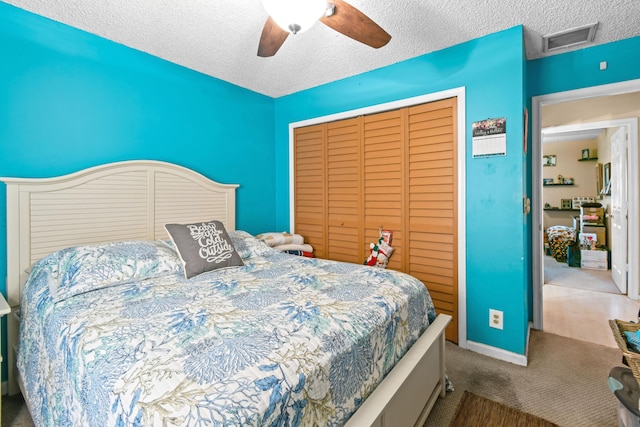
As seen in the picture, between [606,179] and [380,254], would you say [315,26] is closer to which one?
[380,254]

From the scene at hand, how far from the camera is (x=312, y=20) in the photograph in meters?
1.46

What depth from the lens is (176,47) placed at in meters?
2.45

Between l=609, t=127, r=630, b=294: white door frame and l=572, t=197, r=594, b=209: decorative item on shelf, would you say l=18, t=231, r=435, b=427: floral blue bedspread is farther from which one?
l=572, t=197, r=594, b=209: decorative item on shelf

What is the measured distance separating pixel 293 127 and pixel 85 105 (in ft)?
6.38

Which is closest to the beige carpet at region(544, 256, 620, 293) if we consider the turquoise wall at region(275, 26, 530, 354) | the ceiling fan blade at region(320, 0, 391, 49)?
the turquoise wall at region(275, 26, 530, 354)

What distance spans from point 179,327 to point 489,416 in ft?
5.69

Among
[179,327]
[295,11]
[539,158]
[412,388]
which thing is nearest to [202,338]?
[179,327]

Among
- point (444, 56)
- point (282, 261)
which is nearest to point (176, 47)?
point (282, 261)

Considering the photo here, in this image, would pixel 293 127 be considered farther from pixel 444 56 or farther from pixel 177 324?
pixel 177 324

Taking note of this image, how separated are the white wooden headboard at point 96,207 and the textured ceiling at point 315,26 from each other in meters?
0.96

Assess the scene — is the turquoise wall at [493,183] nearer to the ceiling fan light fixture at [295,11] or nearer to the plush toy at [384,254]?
the plush toy at [384,254]

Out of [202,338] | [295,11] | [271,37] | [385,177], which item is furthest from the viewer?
[385,177]

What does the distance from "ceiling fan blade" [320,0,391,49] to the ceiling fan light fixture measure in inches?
4.9

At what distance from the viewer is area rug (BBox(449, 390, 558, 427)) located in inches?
65.6
